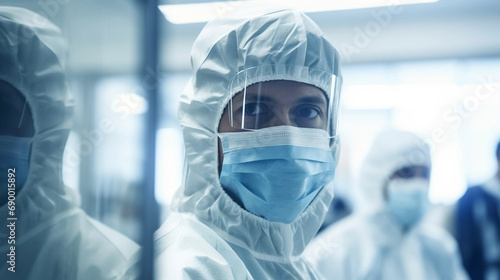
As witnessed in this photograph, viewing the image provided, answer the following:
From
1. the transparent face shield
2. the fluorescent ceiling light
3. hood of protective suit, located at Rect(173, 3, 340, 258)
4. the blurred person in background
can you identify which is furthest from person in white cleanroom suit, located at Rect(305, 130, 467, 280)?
the transparent face shield

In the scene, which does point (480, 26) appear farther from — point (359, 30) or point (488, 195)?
point (488, 195)

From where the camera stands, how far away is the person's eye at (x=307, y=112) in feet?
3.59

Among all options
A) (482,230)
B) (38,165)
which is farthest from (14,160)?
(482,230)

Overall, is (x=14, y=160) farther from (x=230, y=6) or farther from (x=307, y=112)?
(x=230, y=6)

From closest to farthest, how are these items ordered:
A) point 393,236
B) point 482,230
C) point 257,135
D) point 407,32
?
1. point 257,135
2. point 393,236
3. point 482,230
4. point 407,32

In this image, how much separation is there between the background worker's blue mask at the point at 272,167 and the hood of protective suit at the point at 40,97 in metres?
0.45

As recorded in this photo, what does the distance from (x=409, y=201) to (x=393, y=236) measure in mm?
197

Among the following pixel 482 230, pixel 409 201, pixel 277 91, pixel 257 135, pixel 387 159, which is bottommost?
pixel 482 230

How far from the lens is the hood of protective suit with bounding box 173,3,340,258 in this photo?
3.45ft

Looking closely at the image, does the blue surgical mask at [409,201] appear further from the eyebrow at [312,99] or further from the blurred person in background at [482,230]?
the eyebrow at [312,99]

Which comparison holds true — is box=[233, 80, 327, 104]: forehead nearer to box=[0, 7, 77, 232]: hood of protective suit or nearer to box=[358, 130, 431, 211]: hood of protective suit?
box=[0, 7, 77, 232]: hood of protective suit

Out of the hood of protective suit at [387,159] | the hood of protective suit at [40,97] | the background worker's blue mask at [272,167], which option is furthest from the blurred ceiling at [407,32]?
the hood of protective suit at [40,97]

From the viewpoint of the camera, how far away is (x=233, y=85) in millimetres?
1072

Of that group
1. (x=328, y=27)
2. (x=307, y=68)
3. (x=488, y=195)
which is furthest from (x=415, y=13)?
(x=307, y=68)
